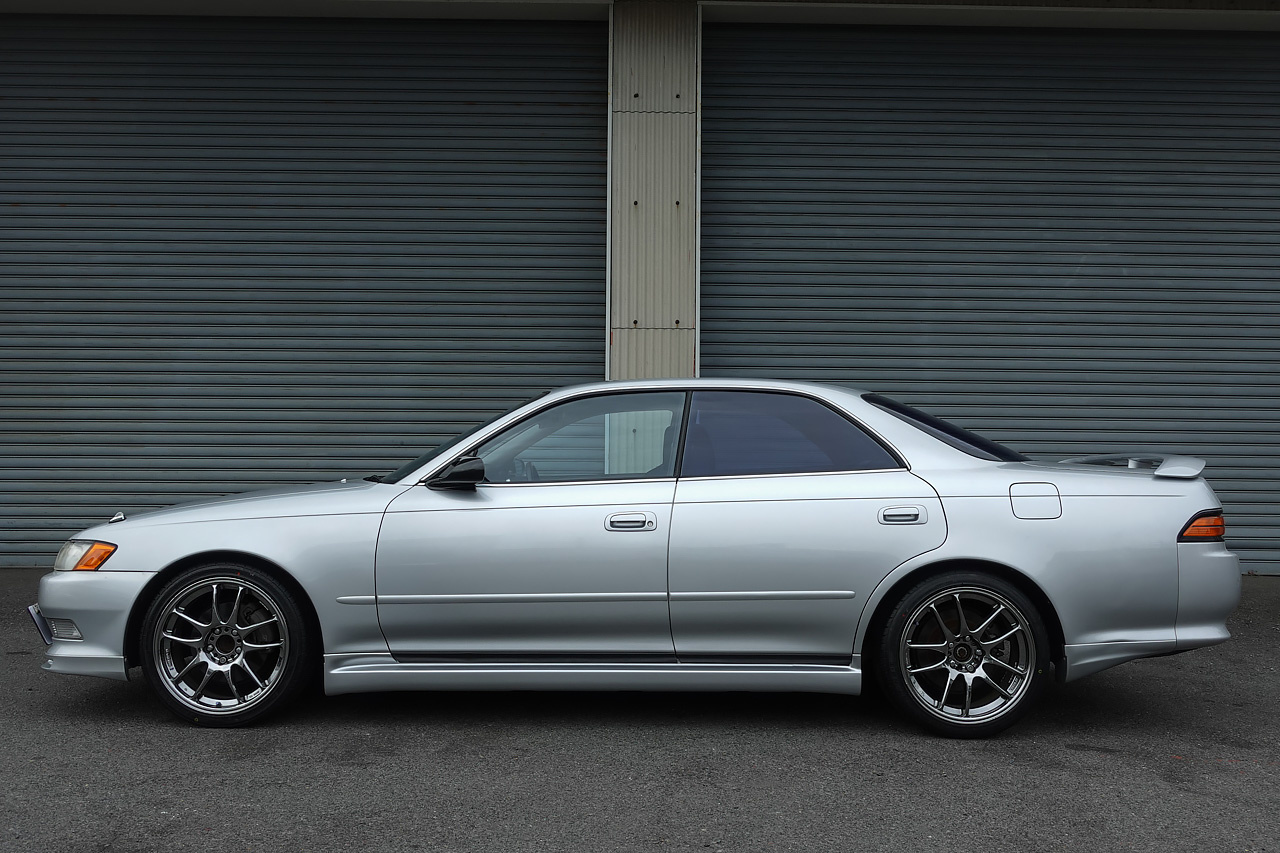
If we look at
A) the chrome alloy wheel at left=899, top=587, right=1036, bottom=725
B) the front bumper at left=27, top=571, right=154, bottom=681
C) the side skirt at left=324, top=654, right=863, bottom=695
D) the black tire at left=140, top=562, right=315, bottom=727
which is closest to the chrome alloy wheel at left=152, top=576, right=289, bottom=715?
the black tire at left=140, top=562, right=315, bottom=727

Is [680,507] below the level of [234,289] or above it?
below

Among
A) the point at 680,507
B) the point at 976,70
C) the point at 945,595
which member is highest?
the point at 976,70

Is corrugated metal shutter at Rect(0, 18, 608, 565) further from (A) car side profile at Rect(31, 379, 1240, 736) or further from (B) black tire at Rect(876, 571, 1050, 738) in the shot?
(B) black tire at Rect(876, 571, 1050, 738)

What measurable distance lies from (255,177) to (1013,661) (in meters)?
6.78

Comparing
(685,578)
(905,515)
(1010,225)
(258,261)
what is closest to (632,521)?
(685,578)

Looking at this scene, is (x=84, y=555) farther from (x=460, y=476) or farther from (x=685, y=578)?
(x=685, y=578)

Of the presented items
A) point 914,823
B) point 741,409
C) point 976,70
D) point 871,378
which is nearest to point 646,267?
point 871,378

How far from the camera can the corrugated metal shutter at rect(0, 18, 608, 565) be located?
8.20 m

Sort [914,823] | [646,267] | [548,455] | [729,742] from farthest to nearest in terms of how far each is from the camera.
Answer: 1. [646,267]
2. [548,455]
3. [729,742]
4. [914,823]

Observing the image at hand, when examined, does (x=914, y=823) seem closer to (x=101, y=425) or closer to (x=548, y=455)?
(x=548, y=455)

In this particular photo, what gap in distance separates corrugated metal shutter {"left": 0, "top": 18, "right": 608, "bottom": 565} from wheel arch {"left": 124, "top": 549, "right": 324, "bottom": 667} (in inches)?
157

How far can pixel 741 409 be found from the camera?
437 cm

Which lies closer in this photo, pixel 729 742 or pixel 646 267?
pixel 729 742

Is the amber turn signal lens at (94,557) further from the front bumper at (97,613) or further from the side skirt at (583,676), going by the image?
the side skirt at (583,676)
